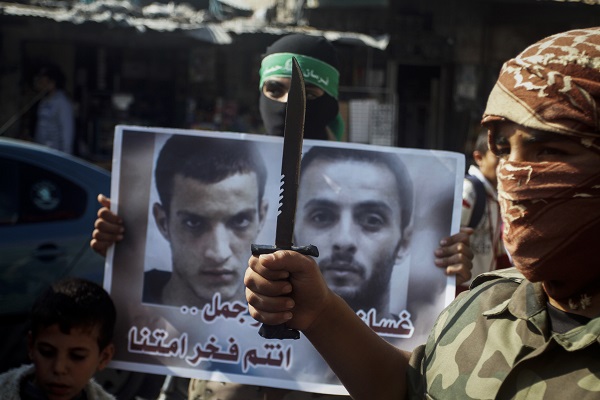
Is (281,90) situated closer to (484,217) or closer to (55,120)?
(484,217)

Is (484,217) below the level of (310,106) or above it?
below

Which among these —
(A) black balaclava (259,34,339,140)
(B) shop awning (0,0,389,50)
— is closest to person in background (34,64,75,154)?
(B) shop awning (0,0,389,50)

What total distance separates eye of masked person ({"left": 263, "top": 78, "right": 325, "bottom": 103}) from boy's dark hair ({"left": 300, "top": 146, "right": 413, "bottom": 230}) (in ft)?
0.64

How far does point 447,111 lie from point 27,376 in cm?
1104

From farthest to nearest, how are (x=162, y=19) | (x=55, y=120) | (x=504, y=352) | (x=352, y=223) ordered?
(x=162, y=19)
(x=55, y=120)
(x=352, y=223)
(x=504, y=352)

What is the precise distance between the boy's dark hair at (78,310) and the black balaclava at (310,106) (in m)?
0.79

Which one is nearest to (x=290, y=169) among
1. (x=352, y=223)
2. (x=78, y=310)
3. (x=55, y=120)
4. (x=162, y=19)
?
(x=352, y=223)

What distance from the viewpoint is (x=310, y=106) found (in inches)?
116

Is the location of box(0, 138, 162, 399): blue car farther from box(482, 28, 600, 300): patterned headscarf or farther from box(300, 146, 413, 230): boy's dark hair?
box(482, 28, 600, 300): patterned headscarf

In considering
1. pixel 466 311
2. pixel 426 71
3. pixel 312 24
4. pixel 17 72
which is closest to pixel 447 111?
pixel 426 71

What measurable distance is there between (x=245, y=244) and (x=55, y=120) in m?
8.21

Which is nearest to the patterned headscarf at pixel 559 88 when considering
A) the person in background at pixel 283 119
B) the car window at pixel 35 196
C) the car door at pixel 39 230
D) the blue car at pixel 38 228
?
the person in background at pixel 283 119

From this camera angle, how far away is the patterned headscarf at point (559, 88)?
146 cm

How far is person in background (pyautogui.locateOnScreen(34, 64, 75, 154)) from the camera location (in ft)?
34.3
